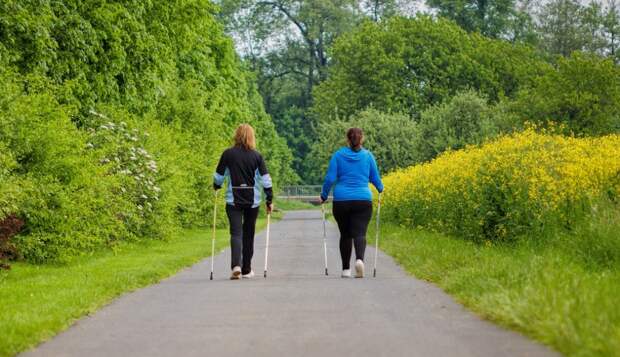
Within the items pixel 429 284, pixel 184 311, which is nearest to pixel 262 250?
pixel 429 284

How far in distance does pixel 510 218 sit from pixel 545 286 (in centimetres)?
830

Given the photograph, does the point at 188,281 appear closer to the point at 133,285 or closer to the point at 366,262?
the point at 133,285

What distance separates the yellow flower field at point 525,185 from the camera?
16172 mm

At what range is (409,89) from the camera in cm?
6894

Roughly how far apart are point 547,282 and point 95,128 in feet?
60.1

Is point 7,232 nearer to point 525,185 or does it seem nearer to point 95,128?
point 525,185

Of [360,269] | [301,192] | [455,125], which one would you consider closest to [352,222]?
[360,269]

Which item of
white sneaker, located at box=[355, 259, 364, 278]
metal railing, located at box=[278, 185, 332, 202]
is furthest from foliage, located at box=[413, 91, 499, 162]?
metal railing, located at box=[278, 185, 332, 202]

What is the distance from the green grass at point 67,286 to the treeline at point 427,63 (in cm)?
2967

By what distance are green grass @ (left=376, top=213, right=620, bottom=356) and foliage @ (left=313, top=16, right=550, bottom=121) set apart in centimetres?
5143

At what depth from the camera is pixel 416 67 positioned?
70188mm

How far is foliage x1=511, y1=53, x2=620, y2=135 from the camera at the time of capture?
164 ft

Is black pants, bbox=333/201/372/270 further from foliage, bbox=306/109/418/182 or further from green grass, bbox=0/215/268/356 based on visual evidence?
foliage, bbox=306/109/418/182

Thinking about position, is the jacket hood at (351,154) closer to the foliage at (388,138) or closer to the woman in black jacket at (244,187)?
the woman in black jacket at (244,187)
